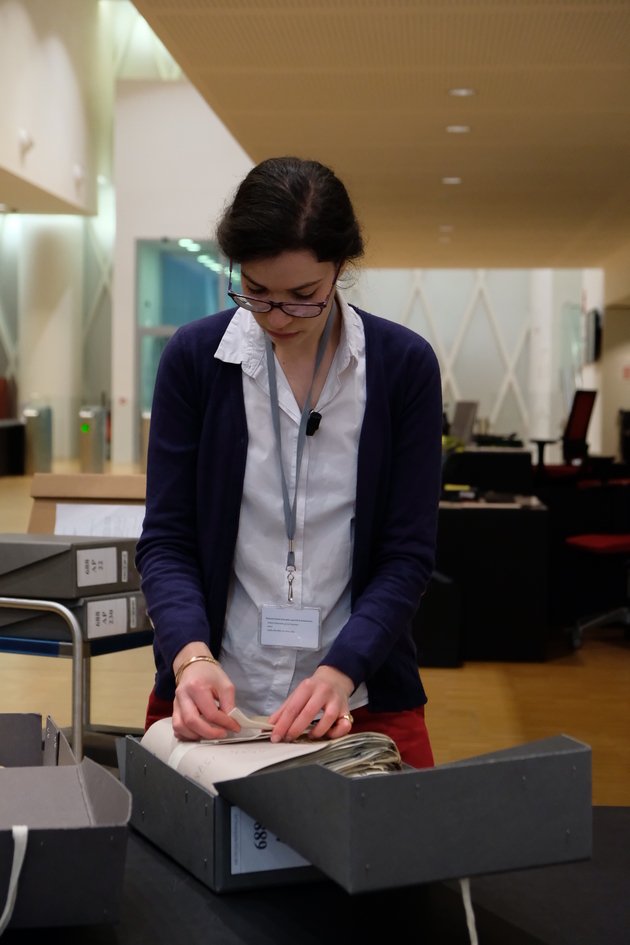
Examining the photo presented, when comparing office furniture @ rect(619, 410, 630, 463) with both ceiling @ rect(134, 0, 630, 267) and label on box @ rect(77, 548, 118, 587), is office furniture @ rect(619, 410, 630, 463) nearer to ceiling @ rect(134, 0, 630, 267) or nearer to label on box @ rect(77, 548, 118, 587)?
ceiling @ rect(134, 0, 630, 267)

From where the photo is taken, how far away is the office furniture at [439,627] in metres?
5.30

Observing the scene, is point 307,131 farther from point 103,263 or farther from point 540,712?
point 103,263

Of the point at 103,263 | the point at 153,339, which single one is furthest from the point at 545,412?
the point at 103,263

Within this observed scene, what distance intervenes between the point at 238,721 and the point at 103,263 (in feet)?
66.1

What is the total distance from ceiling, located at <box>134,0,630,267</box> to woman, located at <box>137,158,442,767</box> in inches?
133

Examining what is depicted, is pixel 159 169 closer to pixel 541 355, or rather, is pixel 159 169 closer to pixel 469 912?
pixel 541 355

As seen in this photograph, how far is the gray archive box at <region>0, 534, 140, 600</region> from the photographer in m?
2.31

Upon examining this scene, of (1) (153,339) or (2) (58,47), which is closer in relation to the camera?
(2) (58,47)

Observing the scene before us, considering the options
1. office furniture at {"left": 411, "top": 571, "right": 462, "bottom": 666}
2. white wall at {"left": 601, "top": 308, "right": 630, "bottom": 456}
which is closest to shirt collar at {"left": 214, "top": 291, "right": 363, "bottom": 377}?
office furniture at {"left": 411, "top": 571, "right": 462, "bottom": 666}

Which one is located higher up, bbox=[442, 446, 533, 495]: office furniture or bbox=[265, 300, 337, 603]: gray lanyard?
bbox=[265, 300, 337, 603]: gray lanyard

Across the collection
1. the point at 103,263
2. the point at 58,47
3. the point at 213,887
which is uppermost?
the point at 58,47

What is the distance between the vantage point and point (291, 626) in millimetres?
1322

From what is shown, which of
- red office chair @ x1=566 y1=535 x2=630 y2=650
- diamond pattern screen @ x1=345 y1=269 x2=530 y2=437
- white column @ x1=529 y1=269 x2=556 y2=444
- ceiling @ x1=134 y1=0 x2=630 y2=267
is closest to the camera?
ceiling @ x1=134 y1=0 x2=630 y2=267

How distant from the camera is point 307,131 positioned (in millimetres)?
6574
